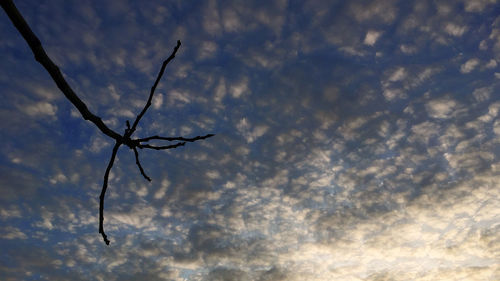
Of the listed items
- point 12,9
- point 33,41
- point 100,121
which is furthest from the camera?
point 100,121

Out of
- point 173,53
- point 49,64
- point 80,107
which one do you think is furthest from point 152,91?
point 49,64

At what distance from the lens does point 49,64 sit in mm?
2564

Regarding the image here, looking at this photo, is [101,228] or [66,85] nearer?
[66,85]

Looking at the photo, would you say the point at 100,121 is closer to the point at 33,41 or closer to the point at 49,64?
the point at 49,64

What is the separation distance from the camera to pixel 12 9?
2.20m

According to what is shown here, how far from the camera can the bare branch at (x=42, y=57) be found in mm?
2223

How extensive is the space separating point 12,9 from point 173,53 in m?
1.11

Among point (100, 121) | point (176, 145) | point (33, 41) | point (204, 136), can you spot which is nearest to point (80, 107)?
point (100, 121)

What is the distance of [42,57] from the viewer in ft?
8.25

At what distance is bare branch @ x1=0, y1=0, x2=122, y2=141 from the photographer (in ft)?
7.29

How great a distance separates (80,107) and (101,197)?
939mm

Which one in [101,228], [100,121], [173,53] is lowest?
[101,228]

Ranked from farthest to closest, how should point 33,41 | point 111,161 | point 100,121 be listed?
point 111,161 → point 100,121 → point 33,41

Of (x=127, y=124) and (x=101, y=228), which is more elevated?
(x=127, y=124)
